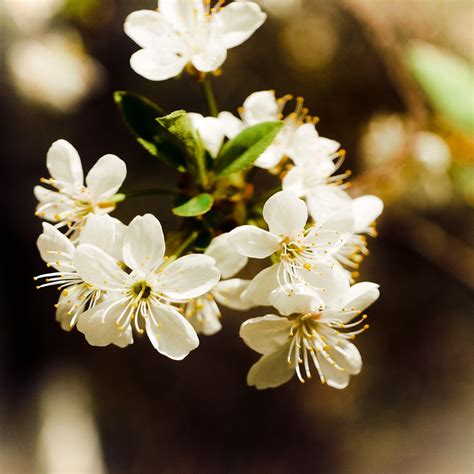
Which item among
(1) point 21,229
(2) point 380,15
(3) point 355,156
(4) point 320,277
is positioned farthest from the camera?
(1) point 21,229

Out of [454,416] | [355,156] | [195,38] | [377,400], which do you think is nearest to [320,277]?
[195,38]

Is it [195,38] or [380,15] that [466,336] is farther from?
[195,38]

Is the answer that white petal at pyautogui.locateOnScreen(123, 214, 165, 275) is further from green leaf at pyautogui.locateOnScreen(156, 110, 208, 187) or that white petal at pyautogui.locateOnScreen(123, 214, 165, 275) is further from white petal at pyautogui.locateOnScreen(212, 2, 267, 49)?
white petal at pyautogui.locateOnScreen(212, 2, 267, 49)

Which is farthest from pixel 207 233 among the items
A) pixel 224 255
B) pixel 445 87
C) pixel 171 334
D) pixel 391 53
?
pixel 391 53

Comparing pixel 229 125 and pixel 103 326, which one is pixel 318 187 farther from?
pixel 103 326

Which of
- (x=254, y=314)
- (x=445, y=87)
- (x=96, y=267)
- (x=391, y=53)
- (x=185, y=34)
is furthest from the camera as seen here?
(x=254, y=314)

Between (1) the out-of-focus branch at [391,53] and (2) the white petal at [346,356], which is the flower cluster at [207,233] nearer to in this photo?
(2) the white petal at [346,356]

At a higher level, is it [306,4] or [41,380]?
[306,4]
